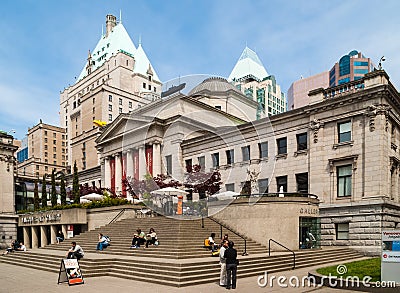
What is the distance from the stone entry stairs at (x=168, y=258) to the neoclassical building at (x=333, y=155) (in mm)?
3152

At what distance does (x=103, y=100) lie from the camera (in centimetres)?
10069

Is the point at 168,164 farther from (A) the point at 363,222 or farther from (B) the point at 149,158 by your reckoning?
(A) the point at 363,222

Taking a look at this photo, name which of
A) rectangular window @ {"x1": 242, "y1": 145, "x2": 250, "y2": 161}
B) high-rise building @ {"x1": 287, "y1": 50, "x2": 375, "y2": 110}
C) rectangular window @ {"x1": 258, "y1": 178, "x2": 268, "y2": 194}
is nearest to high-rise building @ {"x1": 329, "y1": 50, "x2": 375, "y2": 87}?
high-rise building @ {"x1": 287, "y1": 50, "x2": 375, "y2": 110}

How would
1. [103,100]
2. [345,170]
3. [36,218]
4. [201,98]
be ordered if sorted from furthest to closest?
[103,100] → [201,98] → [36,218] → [345,170]

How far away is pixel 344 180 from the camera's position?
31250 mm

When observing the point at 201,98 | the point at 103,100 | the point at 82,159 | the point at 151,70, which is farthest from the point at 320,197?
the point at 151,70

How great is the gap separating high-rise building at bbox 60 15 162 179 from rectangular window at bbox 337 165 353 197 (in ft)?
213

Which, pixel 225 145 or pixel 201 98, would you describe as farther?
pixel 201 98

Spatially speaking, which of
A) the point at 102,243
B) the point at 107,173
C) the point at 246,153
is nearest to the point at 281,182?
the point at 246,153

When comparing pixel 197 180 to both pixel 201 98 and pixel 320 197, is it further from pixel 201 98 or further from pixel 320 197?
pixel 201 98

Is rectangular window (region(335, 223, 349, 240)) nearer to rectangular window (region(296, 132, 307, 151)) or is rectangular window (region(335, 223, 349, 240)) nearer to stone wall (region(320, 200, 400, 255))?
stone wall (region(320, 200, 400, 255))

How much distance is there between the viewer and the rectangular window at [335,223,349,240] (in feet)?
97.8

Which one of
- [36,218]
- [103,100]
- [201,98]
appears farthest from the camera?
[103,100]

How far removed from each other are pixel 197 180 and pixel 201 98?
21.1 m
